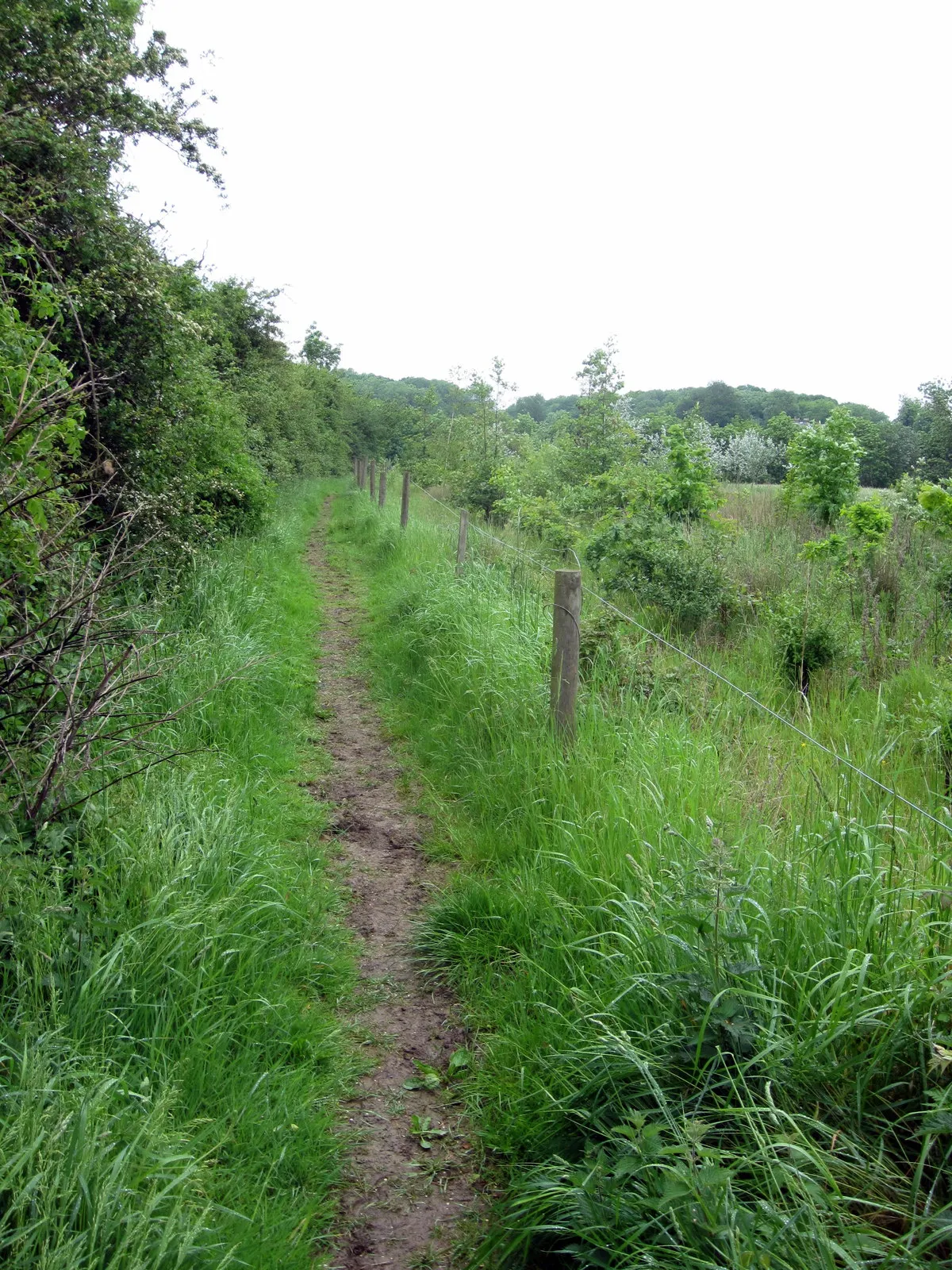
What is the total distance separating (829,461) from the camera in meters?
12.1

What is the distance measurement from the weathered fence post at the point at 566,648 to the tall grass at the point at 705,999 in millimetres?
159

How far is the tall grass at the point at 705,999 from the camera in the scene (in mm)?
1974

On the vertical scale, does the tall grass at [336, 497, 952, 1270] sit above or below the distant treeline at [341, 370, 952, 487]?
below

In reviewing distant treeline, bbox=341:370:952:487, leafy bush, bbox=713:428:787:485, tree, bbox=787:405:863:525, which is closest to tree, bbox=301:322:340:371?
distant treeline, bbox=341:370:952:487

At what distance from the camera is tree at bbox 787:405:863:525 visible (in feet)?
39.4

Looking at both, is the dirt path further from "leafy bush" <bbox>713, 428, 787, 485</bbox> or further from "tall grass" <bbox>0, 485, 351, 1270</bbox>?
"leafy bush" <bbox>713, 428, 787, 485</bbox>

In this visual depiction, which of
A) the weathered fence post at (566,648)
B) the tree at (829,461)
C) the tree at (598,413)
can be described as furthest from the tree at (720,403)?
the weathered fence post at (566,648)

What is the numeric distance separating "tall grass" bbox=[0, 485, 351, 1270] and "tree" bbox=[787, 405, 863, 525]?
32.7 feet

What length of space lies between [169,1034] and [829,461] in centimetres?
1170

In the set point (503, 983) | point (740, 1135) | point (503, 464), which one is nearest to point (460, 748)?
point (503, 983)

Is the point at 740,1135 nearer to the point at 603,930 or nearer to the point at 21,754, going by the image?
the point at 603,930

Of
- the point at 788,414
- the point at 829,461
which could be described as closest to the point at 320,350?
the point at 788,414

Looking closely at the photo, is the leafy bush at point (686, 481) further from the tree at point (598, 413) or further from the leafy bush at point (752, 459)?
the leafy bush at point (752, 459)

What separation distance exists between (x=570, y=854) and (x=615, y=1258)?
6.33 ft
